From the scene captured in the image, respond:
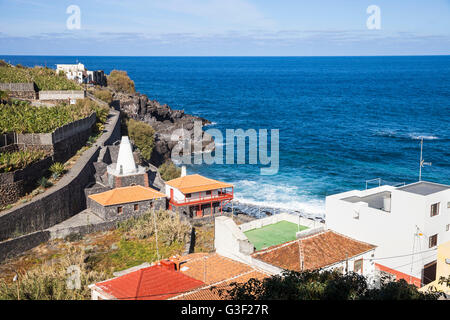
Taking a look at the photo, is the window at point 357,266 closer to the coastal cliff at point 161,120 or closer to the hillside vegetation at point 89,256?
the hillside vegetation at point 89,256

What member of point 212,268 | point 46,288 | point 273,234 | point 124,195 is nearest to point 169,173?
point 124,195

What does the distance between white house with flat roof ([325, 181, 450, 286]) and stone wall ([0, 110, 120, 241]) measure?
15.3m

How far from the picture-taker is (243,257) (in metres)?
19.3

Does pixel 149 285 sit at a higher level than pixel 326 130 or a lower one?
higher

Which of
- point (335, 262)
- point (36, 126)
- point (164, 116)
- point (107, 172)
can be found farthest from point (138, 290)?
point (164, 116)

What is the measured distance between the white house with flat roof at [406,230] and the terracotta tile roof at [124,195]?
12.4 meters

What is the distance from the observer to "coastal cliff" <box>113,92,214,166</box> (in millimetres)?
56138

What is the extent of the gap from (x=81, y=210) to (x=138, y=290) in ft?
53.3

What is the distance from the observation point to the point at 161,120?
69.9m

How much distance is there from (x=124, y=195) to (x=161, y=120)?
43.3 metres

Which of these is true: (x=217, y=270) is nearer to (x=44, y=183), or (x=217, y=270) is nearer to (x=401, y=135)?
(x=44, y=183)

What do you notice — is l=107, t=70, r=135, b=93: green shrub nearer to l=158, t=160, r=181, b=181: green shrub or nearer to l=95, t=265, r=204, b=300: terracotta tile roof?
→ l=158, t=160, r=181, b=181: green shrub

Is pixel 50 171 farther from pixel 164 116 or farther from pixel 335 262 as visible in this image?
pixel 164 116

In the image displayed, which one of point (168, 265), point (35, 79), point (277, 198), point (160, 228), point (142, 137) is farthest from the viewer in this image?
point (35, 79)
